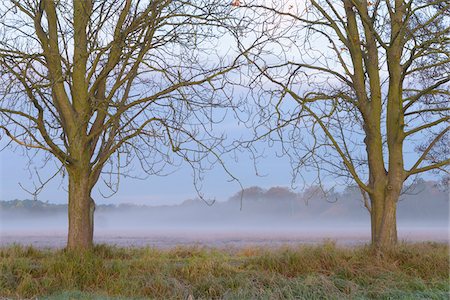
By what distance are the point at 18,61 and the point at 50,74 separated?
0.73 m

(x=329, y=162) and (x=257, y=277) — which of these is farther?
(x=329, y=162)

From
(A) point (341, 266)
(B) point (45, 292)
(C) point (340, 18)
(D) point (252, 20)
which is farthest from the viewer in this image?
(C) point (340, 18)

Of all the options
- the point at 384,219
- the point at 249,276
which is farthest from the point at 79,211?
the point at 384,219

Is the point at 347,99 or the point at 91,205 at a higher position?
the point at 347,99

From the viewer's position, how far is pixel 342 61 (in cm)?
1291

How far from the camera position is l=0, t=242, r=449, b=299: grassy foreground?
8.69 metres

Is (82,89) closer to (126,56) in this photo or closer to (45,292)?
(126,56)

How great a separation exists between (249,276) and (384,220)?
3931 mm

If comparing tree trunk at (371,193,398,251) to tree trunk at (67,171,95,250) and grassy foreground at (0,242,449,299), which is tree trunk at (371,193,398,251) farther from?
tree trunk at (67,171,95,250)

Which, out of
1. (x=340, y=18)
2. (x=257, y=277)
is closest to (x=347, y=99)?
(x=340, y=18)

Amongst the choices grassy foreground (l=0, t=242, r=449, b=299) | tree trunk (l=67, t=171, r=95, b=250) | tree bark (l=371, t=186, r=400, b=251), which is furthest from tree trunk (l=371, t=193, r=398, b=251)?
tree trunk (l=67, t=171, r=95, b=250)

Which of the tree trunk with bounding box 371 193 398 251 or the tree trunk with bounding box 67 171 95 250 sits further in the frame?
the tree trunk with bounding box 67 171 95 250

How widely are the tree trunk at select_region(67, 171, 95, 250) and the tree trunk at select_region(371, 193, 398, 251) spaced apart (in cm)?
641

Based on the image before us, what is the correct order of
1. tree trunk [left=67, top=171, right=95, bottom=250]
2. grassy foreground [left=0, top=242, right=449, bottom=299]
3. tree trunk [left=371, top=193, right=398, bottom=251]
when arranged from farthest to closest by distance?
tree trunk [left=67, top=171, right=95, bottom=250]
tree trunk [left=371, top=193, right=398, bottom=251]
grassy foreground [left=0, top=242, right=449, bottom=299]
